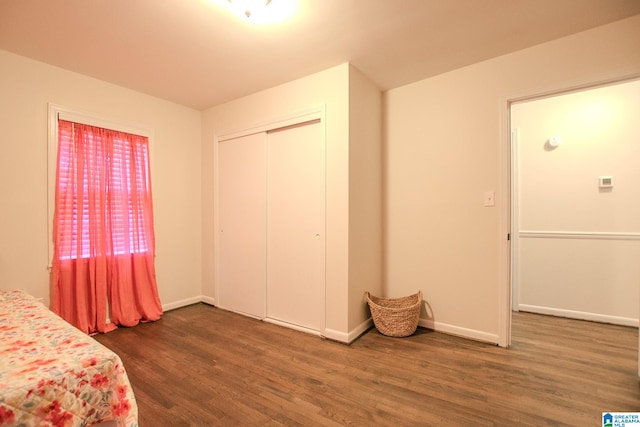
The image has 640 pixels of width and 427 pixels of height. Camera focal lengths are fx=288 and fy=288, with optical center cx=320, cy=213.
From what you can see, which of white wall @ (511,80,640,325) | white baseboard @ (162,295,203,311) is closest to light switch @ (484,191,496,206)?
white wall @ (511,80,640,325)

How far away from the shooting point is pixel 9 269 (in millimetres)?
2344

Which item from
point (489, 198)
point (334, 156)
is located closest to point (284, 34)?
point (334, 156)

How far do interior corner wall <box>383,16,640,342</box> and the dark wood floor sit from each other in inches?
17.1

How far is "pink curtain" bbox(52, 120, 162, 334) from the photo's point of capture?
2.60 metres

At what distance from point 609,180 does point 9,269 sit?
5514 millimetres

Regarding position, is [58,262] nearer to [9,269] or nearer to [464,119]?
[9,269]

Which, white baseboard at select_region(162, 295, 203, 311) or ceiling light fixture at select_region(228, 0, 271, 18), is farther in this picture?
white baseboard at select_region(162, 295, 203, 311)

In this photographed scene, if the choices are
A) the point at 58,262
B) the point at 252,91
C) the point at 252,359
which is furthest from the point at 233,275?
the point at 252,91

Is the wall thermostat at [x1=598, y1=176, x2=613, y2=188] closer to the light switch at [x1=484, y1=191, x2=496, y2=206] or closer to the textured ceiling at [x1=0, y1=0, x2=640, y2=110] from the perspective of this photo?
the light switch at [x1=484, y1=191, x2=496, y2=206]

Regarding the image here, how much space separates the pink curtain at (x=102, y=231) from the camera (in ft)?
8.52

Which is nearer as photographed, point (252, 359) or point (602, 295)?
point (252, 359)

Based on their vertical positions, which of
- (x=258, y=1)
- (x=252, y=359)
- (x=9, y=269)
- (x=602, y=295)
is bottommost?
(x=252, y=359)
